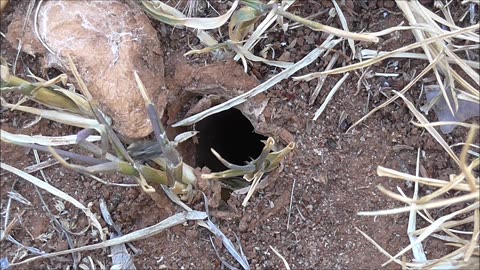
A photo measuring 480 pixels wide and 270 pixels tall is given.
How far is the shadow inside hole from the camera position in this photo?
216 centimetres

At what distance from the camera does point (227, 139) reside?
2387mm

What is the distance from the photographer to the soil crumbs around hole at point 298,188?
1666 mm

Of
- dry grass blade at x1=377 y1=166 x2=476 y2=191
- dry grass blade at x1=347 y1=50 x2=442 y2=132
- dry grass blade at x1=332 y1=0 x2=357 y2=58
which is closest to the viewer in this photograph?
dry grass blade at x1=377 y1=166 x2=476 y2=191

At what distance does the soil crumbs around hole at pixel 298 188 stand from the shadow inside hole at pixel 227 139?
41 centimetres

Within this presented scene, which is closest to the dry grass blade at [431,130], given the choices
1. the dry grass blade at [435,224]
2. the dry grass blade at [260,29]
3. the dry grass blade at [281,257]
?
the dry grass blade at [435,224]

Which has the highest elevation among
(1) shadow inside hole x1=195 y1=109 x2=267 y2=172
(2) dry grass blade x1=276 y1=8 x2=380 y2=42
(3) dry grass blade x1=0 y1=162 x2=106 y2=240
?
(2) dry grass blade x1=276 y1=8 x2=380 y2=42

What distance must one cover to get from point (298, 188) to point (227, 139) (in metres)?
0.71

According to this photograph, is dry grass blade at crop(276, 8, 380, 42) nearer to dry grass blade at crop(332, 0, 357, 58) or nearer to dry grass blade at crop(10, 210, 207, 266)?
dry grass blade at crop(332, 0, 357, 58)

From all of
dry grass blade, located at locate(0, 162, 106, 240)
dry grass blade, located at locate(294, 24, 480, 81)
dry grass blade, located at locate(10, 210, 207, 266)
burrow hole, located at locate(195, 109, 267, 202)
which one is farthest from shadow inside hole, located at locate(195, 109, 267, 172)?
dry grass blade, located at locate(294, 24, 480, 81)

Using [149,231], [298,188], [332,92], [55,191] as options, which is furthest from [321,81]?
[55,191]

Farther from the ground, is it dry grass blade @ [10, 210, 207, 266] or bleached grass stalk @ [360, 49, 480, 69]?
bleached grass stalk @ [360, 49, 480, 69]

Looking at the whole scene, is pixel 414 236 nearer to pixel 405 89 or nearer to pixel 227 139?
pixel 405 89

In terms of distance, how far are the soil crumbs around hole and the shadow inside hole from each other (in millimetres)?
408

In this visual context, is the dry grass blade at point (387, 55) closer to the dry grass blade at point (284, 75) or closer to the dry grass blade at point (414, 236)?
the dry grass blade at point (284, 75)
